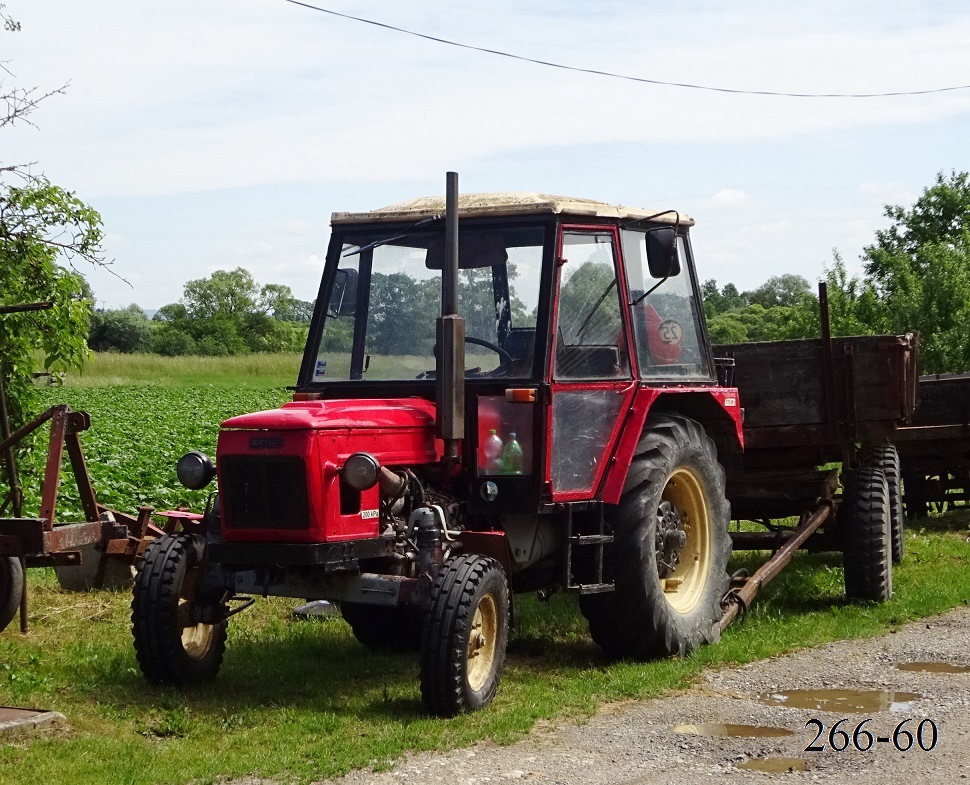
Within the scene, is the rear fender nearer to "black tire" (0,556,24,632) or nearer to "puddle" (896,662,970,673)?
"puddle" (896,662,970,673)

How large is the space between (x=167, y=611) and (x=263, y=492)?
0.85 meters

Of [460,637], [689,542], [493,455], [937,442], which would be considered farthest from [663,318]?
[937,442]

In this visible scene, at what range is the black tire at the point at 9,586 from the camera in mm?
7168

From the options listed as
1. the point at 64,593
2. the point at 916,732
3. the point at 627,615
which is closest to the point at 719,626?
the point at 627,615

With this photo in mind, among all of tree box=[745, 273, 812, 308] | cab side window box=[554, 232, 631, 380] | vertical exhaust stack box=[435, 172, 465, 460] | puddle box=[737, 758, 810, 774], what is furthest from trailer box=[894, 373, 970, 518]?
tree box=[745, 273, 812, 308]

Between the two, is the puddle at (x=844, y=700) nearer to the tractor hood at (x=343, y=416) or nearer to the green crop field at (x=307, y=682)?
the green crop field at (x=307, y=682)

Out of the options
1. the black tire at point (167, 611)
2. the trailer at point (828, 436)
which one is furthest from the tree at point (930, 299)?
the black tire at point (167, 611)

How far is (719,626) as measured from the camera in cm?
785

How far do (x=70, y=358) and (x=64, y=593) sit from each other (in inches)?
63.4

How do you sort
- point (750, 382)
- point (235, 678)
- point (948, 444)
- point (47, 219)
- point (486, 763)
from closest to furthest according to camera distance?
1. point (486, 763)
2. point (235, 678)
3. point (47, 219)
4. point (750, 382)
5. point (948, 444)

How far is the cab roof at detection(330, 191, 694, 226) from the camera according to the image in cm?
699

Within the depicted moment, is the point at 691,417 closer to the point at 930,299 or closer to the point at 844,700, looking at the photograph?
the point at 844,700

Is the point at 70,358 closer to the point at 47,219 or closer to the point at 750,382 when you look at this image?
the point at 47,219

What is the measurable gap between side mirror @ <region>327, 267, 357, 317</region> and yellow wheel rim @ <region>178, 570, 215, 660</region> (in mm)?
1623
